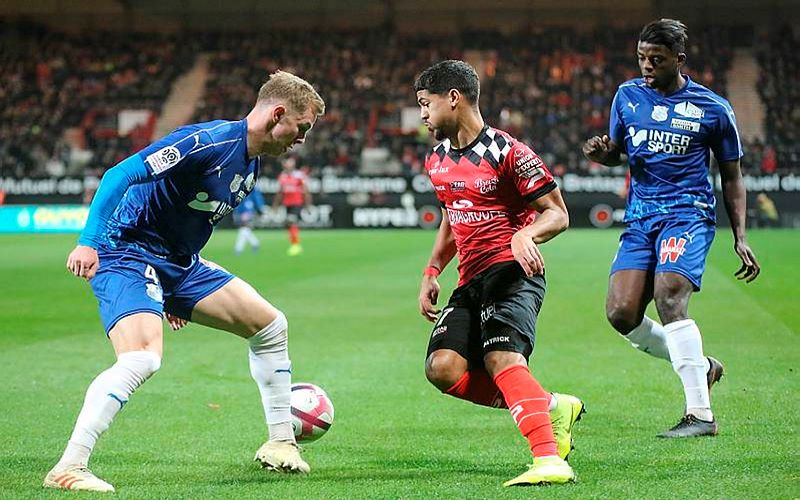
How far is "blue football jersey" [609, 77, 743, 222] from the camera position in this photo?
23.0ft

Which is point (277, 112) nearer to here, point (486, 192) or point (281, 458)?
point (486, 192)

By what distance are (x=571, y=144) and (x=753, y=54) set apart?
34.5ft

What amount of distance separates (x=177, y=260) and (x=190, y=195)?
1.24ft

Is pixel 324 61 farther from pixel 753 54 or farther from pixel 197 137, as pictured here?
pixel 197 137

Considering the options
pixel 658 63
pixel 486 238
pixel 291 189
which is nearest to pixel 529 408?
pixel 486 238

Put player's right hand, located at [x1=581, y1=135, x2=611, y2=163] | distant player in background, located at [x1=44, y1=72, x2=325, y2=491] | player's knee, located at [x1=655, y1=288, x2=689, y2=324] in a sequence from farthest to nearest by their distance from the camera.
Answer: player's right hand, located at [x1=581, y1=135, x2=611, y2=163], player's knee, located at [x1=655, y1=288, x2=689, y2=324], distant player in background, located at [x1=44, y1=72, x2=325, y2=491]

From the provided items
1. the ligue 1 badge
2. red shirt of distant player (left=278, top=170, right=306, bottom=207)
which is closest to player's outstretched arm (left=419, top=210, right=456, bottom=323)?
the ligue 1 badge

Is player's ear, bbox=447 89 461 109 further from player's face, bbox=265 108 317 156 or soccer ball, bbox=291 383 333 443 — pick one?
soccer ball, bbox=291 383 333 443

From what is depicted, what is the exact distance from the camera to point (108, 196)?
16.9ft

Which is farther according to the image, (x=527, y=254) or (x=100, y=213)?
(x=527, y=254)

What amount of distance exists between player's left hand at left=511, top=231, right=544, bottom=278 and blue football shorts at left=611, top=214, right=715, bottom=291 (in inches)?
66.8

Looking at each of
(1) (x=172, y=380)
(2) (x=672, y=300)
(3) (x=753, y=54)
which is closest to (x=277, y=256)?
(1) (x=172, y=380)

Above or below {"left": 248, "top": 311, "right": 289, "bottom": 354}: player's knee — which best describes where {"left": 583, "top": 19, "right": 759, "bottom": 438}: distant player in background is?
above

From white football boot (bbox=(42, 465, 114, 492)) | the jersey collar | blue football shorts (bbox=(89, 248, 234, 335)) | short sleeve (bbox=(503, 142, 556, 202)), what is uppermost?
the jersey collar
